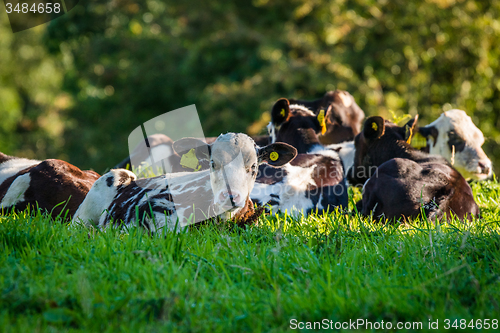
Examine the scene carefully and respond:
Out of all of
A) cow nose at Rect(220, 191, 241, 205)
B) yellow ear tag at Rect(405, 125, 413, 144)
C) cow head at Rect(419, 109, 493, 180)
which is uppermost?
cow nose at Rect(220, 191, 241, 205)

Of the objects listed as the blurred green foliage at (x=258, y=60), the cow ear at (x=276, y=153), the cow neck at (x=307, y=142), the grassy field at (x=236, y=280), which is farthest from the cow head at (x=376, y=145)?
the blurred green foliage at (x=258, y=60)

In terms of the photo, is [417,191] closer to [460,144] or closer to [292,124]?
[460,144]

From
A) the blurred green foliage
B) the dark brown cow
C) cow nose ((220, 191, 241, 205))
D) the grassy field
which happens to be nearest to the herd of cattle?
cow nose ((220, 191, 241, 205))

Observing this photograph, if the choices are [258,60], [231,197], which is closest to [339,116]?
[231,197]

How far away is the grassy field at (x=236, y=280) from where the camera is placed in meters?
2.34

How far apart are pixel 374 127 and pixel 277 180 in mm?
1669

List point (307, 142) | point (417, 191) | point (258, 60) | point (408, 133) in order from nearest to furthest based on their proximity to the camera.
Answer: point (417, 191) < point (408, 133) < point (307, 142) < point (258, 60)

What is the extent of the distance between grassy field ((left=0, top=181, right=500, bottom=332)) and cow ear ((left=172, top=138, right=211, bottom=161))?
0.75 meters

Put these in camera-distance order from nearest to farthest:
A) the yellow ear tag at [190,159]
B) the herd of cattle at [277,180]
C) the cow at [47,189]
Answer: the herd of cattle at [277,180], the yellow ear tag at [190,159], the cow at [47,189]

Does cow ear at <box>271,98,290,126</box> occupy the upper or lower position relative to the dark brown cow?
upper

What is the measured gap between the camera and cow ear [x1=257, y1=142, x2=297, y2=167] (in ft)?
13.6

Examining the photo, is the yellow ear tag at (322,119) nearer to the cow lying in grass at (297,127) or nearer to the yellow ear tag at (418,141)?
the cow lying in grass at (297,127)

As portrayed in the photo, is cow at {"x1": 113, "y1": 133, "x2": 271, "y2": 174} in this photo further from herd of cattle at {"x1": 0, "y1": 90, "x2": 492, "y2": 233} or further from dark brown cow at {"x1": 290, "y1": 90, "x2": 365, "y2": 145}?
dark brown cow at {"x1": 290, "y1": 90, "x2": 365, "y2": 145}

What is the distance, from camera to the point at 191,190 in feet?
13.5
